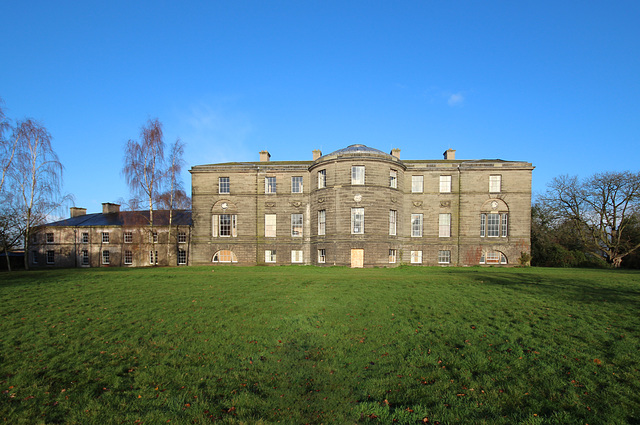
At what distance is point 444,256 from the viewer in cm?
3594

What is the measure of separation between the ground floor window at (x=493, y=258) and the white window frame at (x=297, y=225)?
769 inches

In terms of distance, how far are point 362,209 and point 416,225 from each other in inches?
315

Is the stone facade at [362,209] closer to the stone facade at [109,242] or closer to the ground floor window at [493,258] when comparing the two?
the ground floor window at [493,258]

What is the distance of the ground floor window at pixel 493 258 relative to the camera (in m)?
35.3

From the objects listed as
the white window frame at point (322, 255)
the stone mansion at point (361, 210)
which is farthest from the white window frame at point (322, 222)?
the white window frame at point (322, 255)

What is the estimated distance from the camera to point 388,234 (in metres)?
32.3

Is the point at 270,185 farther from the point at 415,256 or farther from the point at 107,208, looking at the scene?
the point at 107,208

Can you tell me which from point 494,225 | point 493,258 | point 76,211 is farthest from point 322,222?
point 76,211

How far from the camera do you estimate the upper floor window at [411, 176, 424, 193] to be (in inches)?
1441

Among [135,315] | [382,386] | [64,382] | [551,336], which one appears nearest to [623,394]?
[551,336]

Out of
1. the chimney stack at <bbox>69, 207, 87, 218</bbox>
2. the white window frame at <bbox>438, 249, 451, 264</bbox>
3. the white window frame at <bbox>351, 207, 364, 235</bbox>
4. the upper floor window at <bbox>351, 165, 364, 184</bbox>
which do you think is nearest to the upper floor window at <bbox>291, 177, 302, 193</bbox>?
the upper floor window at <bbox>351, 165, 364, 184</bbox>

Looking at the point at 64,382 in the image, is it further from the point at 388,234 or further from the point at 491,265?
the point at 491,265

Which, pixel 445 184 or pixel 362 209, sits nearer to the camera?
pixel 362 209

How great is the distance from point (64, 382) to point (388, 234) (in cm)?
2845
